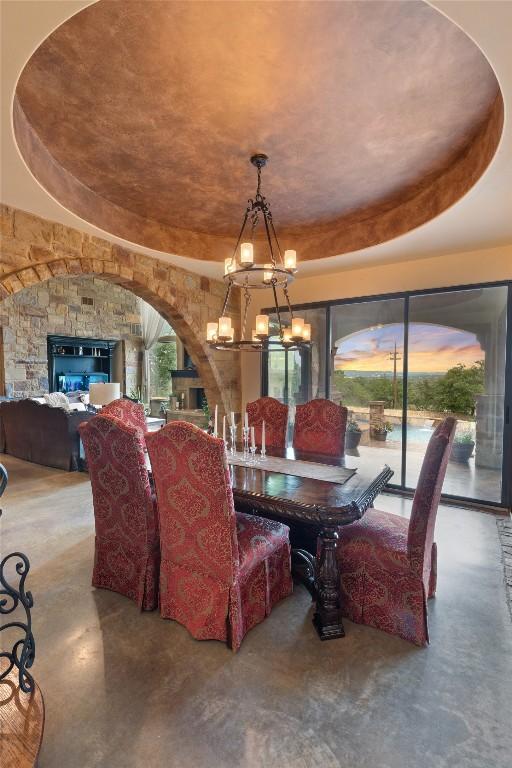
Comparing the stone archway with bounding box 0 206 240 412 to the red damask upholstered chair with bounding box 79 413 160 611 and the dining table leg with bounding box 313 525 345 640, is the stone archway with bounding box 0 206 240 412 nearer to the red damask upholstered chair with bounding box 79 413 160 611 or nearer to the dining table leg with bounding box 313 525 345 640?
the red damask upholstered chair with bounding box 79 413 160 611

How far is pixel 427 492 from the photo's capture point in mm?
1794

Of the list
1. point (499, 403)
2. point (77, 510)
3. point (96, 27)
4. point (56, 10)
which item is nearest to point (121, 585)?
point (77, 510)

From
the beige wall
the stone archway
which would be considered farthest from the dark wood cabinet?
the beige wall

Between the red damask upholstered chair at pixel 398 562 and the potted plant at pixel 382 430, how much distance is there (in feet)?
8.54

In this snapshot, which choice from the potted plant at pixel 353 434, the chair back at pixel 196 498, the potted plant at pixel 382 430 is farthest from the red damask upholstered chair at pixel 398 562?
the potted plant at pixel 353 434

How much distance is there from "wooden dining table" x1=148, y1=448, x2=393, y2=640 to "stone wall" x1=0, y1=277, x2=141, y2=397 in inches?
280

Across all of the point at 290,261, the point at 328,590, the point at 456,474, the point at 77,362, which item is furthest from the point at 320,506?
the point at 77,362

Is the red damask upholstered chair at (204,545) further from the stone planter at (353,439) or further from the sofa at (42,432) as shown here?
the sofa at (42,432)

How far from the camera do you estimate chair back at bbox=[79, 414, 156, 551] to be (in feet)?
6.50

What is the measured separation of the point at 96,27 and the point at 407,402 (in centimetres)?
393

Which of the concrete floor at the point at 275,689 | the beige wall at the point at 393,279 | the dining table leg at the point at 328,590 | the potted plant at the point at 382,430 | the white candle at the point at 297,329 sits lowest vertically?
the concrete floor at the point at 275,689

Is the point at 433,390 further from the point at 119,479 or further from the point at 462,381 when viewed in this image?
the point at 119,479

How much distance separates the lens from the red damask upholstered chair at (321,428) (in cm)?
319

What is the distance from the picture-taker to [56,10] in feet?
4.21
